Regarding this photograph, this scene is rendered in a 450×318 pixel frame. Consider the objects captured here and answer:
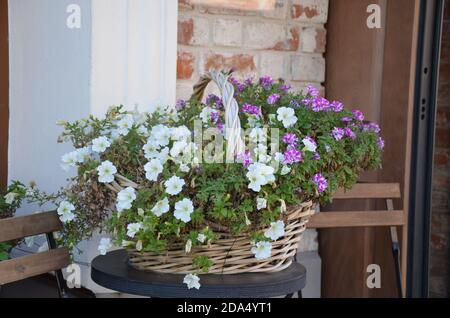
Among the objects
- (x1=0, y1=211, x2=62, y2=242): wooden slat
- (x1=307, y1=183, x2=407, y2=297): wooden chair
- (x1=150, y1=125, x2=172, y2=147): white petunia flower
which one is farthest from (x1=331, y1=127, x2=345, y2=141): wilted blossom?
(x1=0, y1=211, x2=62, y2=242): wooden slat

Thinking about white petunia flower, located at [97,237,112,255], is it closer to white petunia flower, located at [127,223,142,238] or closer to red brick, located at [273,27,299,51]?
white petunia flower, located at [127,223,142,238]

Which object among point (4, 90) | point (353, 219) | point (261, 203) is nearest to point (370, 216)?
point (353, 219)

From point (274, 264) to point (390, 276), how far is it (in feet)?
3.21

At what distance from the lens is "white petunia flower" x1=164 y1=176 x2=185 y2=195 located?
54.0 inches

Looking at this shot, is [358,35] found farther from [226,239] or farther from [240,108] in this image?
[226,239]

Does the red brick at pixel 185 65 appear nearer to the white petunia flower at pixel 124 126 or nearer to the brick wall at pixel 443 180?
the white petunia flower at pixel 124 126

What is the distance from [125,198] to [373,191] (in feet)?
3.32

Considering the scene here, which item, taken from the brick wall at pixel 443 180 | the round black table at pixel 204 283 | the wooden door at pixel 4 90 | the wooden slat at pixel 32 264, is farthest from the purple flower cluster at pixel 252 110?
the brick wall at pixel 443 180

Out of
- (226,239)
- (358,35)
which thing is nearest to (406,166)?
(358,35)

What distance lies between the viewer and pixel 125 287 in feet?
4.74

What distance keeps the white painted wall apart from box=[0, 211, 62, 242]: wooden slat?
0.28 metres

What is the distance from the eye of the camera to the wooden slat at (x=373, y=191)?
213 centimetres

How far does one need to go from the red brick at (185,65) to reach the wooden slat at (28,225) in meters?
0.72

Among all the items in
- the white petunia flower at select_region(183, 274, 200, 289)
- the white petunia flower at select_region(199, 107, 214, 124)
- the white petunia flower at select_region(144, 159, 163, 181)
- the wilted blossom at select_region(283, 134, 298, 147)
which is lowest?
the white petunia flower at select_region(183, 274, 200, 289)
